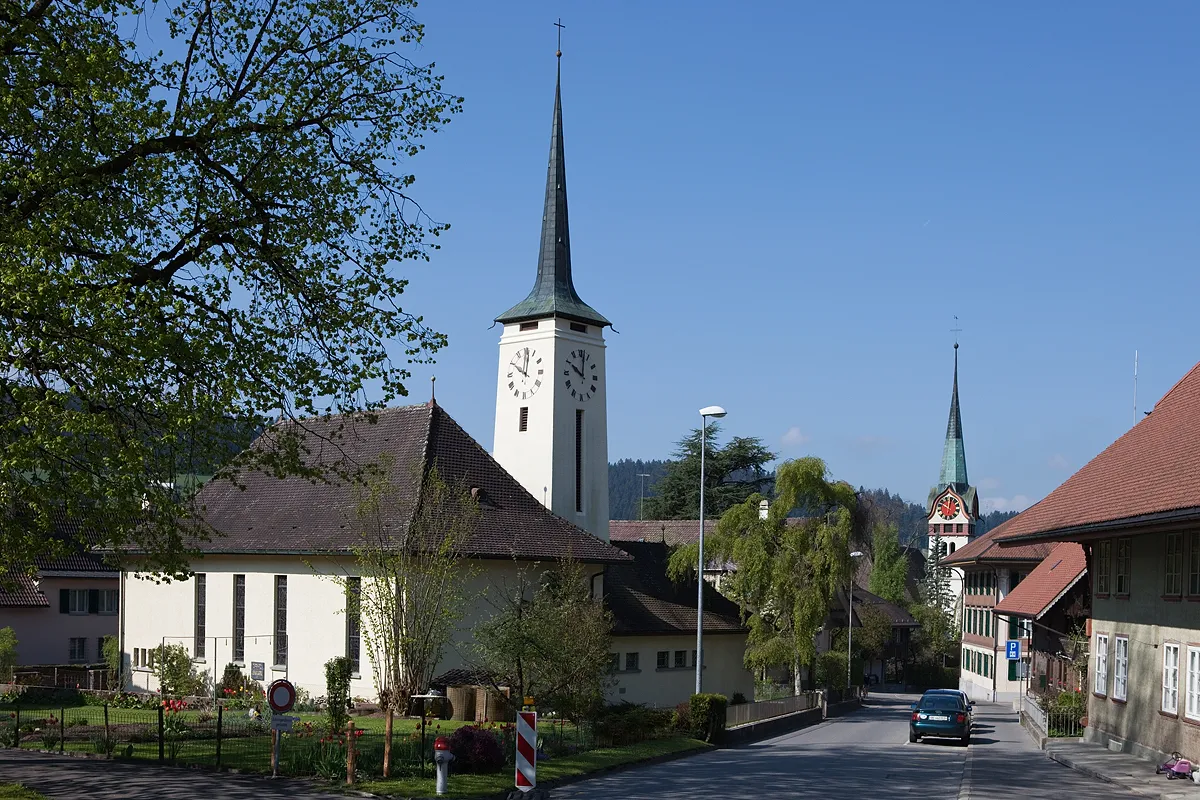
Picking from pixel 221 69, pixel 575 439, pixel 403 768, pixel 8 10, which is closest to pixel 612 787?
pixel 403 768

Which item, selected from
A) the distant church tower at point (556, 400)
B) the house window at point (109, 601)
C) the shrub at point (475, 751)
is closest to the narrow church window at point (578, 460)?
the distant church tower at point (556, 400)

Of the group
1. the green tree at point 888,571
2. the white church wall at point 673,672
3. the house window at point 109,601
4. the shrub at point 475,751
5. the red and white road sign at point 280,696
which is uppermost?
the red and white road sign at point 280,696

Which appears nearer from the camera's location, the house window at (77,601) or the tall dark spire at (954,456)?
the house window at (77,601)

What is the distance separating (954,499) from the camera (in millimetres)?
140125

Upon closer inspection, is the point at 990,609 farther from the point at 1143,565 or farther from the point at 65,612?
the point at 65,612

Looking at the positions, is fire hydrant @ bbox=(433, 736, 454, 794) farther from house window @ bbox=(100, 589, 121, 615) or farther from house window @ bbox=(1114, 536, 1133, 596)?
house window @ bbox=(100, 589, 121, 615)

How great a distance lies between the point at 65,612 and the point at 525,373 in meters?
21.4

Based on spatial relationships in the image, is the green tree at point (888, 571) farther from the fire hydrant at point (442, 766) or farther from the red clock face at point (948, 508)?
the fire hydrant at point (442, 766)

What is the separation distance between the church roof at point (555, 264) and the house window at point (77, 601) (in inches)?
824

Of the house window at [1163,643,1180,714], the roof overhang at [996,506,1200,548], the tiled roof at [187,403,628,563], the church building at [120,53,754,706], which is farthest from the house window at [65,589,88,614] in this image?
the house window at [1163,643,1180,714]

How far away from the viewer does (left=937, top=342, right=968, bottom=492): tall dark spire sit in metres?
142

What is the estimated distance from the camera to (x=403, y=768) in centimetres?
2214

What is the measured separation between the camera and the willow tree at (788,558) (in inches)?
1954

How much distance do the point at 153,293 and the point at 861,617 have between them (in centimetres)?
7355
